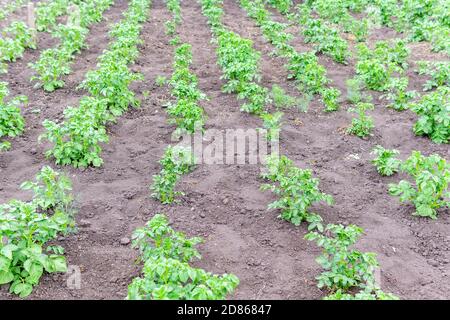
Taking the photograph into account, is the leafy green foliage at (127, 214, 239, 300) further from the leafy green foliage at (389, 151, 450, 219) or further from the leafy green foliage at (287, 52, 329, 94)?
the leafy green foliage at (287, 52, 329, 94)

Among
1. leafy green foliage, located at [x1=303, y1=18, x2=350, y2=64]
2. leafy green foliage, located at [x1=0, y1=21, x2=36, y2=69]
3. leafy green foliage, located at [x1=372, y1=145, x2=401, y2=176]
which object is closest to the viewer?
leafy green foliage, located at [x1=372, y1=145, x2=401, y2=176]

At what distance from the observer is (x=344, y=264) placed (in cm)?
445

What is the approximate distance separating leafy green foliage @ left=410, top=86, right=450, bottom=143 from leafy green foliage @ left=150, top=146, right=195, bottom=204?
318 cm

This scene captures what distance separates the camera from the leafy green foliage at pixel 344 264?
4.35m

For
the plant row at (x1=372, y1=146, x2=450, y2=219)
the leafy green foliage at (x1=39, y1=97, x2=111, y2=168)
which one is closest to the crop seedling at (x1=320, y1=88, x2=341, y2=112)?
the plant row at (x1=372, y1=146, x2=450, y2=219)

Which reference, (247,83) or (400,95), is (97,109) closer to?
(247,83)

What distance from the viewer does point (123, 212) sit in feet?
18.7

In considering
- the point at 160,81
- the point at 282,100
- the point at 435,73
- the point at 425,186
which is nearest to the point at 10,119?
the point at 160,81

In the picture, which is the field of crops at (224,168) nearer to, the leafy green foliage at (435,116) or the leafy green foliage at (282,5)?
the leafy green foliage at (435,116)

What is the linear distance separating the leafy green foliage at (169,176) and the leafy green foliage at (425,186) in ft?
7.34

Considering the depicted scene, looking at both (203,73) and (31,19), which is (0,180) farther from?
(31,19)

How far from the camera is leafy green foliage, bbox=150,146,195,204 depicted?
5.72 meters

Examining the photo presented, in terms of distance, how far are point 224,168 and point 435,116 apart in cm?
285
